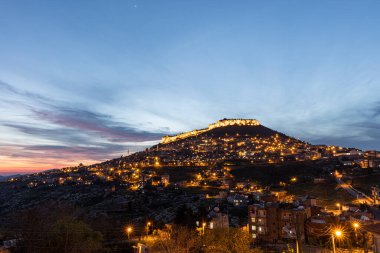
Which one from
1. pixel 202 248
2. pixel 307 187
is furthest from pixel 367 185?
pixel 202 248

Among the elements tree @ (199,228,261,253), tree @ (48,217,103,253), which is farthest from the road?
tree @ (48,217,103,253)

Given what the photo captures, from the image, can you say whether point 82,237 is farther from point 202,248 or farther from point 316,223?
point 316,223

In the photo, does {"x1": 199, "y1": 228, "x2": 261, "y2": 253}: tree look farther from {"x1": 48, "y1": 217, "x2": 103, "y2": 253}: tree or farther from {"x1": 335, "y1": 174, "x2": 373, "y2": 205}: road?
{"x1": 335, "y1": 174, "x2": 373, "y2": 205}: road

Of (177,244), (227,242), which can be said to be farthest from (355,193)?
(177,244)

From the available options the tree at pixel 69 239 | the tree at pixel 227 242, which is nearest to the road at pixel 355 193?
the tree at pixel 227 242

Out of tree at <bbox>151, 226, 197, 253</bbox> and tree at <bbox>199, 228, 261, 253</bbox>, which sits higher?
tree at <bbox>199, 228, 261, 253</bbox>

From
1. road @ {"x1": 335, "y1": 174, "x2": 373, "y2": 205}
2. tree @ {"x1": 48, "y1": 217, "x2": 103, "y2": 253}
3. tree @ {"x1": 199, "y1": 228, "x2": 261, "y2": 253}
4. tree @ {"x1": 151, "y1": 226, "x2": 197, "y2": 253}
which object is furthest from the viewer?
road @ {"x1": 335, "y1": 174, "x2": 373, "y2": 205}

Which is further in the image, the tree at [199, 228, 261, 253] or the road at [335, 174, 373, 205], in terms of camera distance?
the road at [335, 174, 373, 205]

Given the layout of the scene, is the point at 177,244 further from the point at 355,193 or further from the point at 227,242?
the point at 355,193

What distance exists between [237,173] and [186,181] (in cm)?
2486

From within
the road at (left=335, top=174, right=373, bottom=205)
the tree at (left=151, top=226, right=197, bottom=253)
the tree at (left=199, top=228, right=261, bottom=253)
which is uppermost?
the road at (left=335, top=174, right=373, bottom=205)

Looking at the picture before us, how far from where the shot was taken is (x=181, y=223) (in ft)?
170

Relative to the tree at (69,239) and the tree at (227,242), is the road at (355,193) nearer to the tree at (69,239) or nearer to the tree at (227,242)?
the tree at (227,242)

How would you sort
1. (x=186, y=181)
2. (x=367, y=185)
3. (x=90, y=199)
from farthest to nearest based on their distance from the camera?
(x=186, y=181)
(x=90, y=199)
(x=367, y=185)
